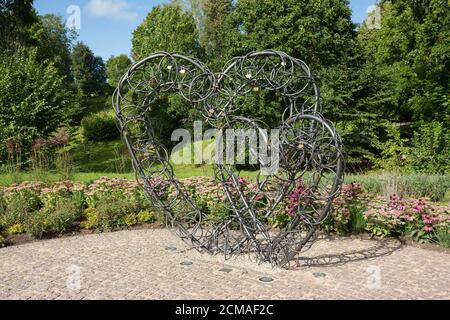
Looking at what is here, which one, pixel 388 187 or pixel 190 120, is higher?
pixel 190 120

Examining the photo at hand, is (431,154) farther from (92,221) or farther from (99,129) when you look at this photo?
(99,129)

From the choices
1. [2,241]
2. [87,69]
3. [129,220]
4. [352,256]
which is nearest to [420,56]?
[352,256]

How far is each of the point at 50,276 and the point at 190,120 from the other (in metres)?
13.9

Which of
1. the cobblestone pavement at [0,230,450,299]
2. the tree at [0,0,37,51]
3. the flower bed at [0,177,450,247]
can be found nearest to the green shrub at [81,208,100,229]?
the flower bed at [0,177,450,247]

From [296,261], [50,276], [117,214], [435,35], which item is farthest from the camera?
[435,35]

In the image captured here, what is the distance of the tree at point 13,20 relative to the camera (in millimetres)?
18969

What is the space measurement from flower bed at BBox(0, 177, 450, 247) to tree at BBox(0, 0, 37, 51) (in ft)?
43.2

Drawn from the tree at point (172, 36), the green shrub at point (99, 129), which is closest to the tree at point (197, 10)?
the tree at point (172, 36)

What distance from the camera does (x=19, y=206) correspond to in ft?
23.9

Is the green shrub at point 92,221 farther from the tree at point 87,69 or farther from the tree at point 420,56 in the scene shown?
the tree at point 87,69

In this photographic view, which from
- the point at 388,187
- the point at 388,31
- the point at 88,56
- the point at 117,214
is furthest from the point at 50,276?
the point at 88,56

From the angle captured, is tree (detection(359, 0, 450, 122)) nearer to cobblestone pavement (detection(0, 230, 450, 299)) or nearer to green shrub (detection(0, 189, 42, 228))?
cobblestone pavement (detection(0, 230, 450, 299))

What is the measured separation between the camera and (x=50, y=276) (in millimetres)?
4984
